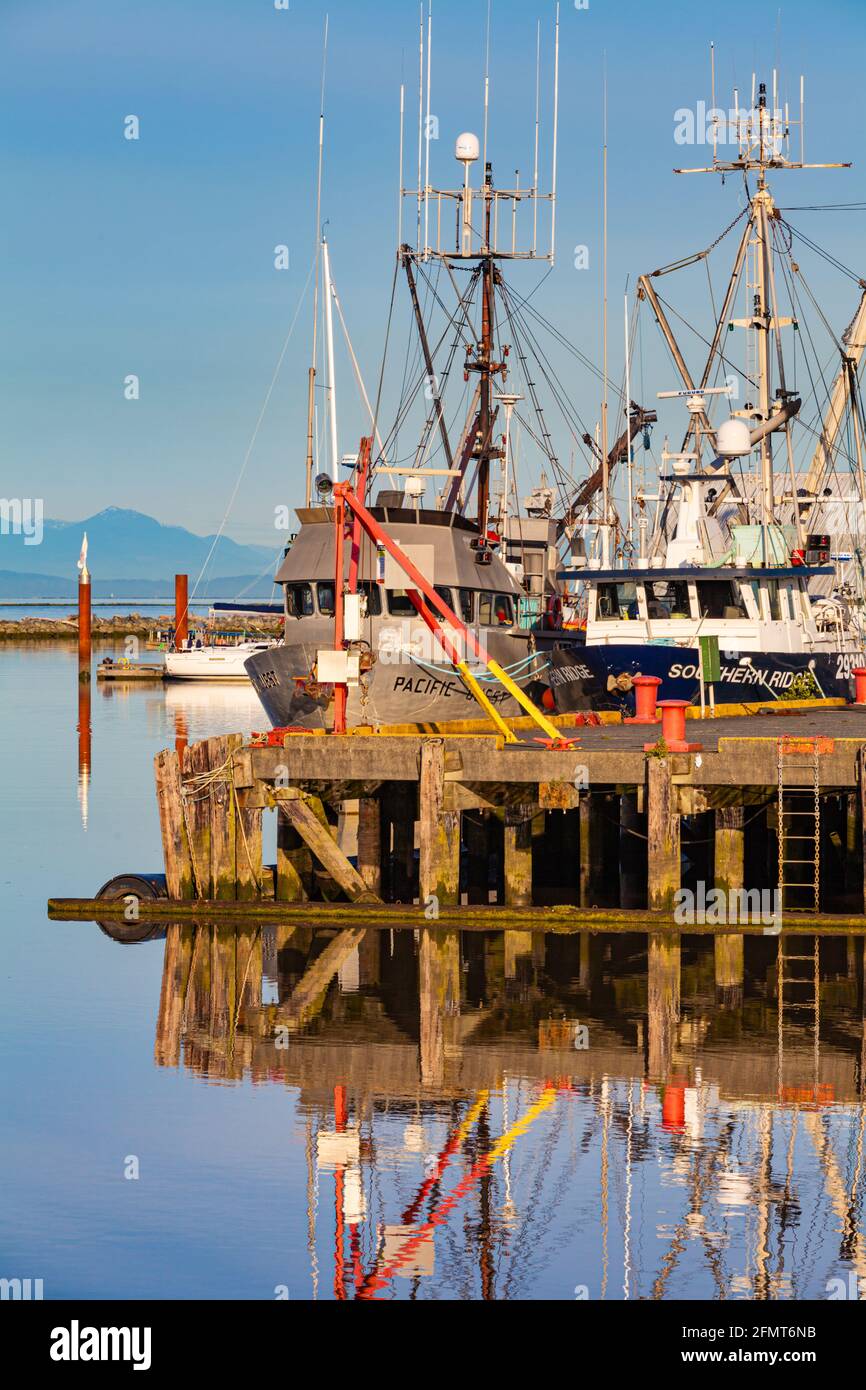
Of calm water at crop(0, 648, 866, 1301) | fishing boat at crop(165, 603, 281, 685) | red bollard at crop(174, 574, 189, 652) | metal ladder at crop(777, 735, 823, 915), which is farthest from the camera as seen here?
red bollard at crop(174, 574, 189, 652)

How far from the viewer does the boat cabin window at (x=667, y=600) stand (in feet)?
144

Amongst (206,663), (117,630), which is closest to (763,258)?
(206,663)

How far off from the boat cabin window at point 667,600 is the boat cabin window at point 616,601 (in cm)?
45

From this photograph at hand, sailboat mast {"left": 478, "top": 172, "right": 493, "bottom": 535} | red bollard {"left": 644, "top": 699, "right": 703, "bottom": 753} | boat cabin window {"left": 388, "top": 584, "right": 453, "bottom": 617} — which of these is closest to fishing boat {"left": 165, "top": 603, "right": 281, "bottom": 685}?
sailboat mast {"left": 478, "top": 172, "right": 493, "bottom": 535}

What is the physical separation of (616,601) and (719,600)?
8.46ft

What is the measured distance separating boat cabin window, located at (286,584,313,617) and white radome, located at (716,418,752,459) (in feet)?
35.6

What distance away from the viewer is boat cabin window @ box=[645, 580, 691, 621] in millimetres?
43844

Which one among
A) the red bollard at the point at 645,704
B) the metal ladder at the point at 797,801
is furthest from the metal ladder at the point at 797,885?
the red bollard at the point at 645,704

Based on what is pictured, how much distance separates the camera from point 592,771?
28.3 m

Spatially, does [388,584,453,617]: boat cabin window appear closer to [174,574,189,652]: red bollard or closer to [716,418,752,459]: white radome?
[716,418,752,459]: white radome

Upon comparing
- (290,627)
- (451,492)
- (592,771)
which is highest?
(451,492)

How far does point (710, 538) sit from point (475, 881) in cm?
1585
